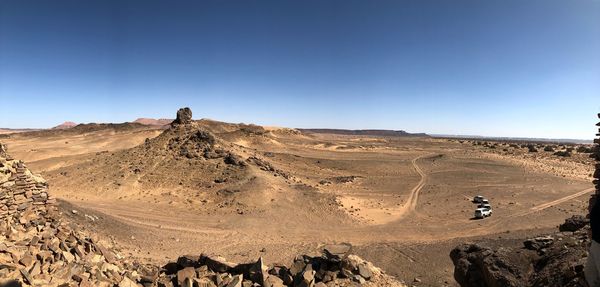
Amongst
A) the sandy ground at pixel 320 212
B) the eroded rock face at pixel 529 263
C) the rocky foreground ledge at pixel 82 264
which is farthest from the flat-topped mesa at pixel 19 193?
the eroded rock face at pixel 529 263

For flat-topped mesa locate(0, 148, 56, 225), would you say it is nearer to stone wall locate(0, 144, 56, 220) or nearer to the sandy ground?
stone wall locate(0, 144, 56, 220)

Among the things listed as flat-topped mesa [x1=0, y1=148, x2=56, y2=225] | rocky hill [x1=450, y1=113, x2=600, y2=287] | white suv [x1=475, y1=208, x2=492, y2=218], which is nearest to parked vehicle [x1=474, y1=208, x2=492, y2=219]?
white suv [x1=475, y1=208, x2=492, y2=218]

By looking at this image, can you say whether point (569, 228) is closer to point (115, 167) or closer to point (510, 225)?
point (510, 225)

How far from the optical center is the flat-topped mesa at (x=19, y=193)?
13.0m

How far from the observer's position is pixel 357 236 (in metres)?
25.0

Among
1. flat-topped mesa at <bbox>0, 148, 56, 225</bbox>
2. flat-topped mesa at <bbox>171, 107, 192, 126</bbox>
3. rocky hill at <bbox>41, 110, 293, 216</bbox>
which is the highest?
flat-topped mesa at <bbox>171, 107, 192, 126</bbox>

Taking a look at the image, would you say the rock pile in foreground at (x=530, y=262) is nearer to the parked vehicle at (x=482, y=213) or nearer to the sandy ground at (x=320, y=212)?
the sandy ground at (x=320, y=212)

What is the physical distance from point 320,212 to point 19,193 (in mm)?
20236

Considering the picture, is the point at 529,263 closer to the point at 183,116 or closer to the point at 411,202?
the point at 411,202

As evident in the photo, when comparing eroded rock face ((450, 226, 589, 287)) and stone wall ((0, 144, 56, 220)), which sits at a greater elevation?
stone wall ((0, 144, 56, 220))

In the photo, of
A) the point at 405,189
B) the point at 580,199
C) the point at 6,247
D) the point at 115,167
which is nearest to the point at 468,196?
the point at 405,189

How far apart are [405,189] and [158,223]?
28.1 metres

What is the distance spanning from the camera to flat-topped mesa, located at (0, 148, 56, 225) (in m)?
13.0

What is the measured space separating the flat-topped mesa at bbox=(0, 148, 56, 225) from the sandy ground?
5080 millimetres
